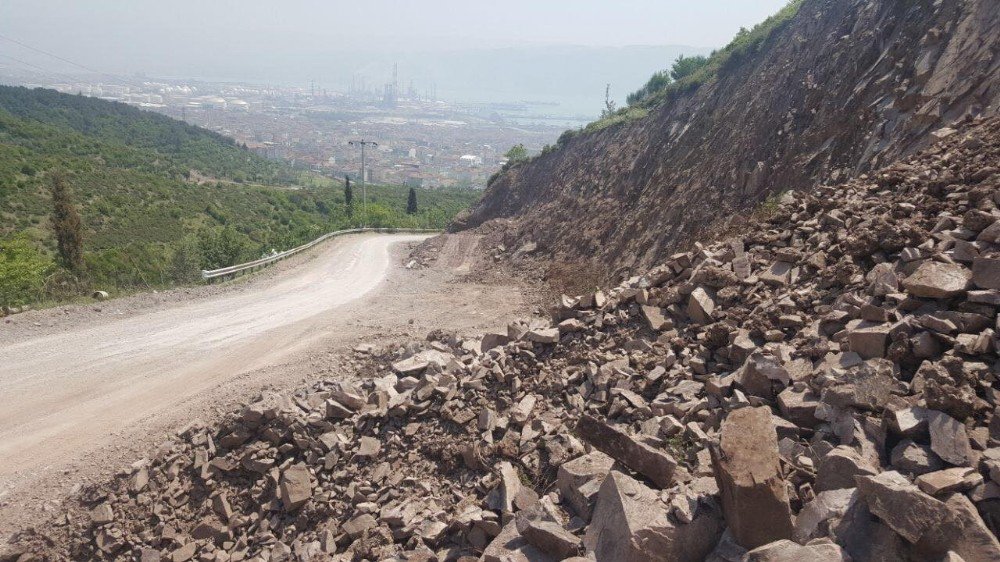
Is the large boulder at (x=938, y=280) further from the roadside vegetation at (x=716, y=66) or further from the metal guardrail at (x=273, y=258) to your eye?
the metal guardrail at (x=273, y=258)

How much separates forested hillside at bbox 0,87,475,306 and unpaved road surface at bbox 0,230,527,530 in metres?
4.61

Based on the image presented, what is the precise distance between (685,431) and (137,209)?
61762 mm

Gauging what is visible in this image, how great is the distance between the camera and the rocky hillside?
13359 millimetres

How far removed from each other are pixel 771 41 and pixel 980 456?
25731mm

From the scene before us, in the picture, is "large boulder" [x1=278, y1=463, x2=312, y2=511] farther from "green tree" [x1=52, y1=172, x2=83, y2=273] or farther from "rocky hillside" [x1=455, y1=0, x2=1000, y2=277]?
"green tree" [x1=52, y1=172, x2=83, y2=273]

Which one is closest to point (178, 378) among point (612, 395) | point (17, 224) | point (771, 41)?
point (612, 395)

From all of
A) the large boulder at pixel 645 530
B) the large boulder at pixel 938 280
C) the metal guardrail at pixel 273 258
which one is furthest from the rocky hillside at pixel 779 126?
the metal guardrail at pixel 273 258

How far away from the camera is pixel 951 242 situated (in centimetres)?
728

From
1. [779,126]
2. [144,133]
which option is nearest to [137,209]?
[779,126]

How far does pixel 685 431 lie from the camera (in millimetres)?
6852

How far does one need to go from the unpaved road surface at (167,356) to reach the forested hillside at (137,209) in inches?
181

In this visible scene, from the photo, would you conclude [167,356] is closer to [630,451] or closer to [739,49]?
[630,451]

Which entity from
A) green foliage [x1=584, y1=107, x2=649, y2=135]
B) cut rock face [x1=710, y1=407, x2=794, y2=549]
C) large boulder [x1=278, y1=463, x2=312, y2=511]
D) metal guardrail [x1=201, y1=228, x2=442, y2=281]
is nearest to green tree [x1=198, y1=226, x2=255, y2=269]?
metal guardrail [x1=201, y1=228, x2=442, y2=281]

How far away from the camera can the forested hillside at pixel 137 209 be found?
1071 inches
